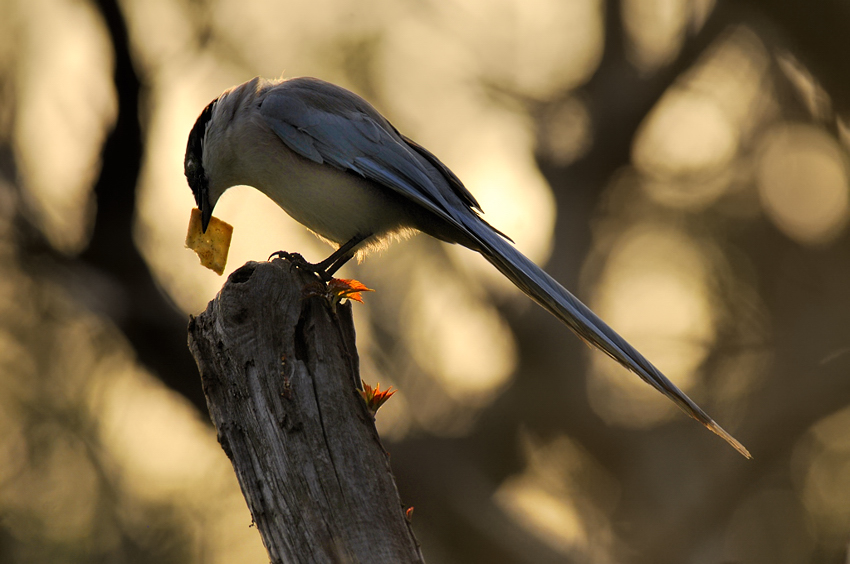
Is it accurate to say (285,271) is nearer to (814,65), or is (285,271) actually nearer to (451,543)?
(451,543)

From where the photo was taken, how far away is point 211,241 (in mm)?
3895

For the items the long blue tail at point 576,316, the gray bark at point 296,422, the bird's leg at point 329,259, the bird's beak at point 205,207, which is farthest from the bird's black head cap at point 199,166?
the long blue tail at point 576,316

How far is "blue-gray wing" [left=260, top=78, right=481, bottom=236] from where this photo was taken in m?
3.44

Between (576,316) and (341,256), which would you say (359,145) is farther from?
(576,316)

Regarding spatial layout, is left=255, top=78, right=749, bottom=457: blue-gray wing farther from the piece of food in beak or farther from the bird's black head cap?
the piece of food in beak

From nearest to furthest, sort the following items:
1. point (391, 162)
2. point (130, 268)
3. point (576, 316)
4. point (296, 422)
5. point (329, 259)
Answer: point (296, 422) < point (576, 316) < point (329, 259) < point (391, 162) < point (130, 268)

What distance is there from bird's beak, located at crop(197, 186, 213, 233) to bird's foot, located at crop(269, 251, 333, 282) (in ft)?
2.91

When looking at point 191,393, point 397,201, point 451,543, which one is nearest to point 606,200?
point 451,543

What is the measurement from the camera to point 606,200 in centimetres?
825

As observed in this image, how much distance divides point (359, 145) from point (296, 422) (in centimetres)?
154

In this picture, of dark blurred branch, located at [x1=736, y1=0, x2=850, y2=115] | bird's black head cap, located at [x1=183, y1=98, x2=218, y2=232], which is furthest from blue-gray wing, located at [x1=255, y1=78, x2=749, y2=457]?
dark blurred branch, located at [x1=736, y1=0, x2=850, y2=115]

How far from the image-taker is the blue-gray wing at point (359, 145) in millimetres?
3438

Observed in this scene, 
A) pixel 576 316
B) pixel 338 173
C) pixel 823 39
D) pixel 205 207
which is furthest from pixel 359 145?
pixel 823 39

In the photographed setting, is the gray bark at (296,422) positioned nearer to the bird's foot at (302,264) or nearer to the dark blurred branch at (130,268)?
the bird's foot at (302,264)
